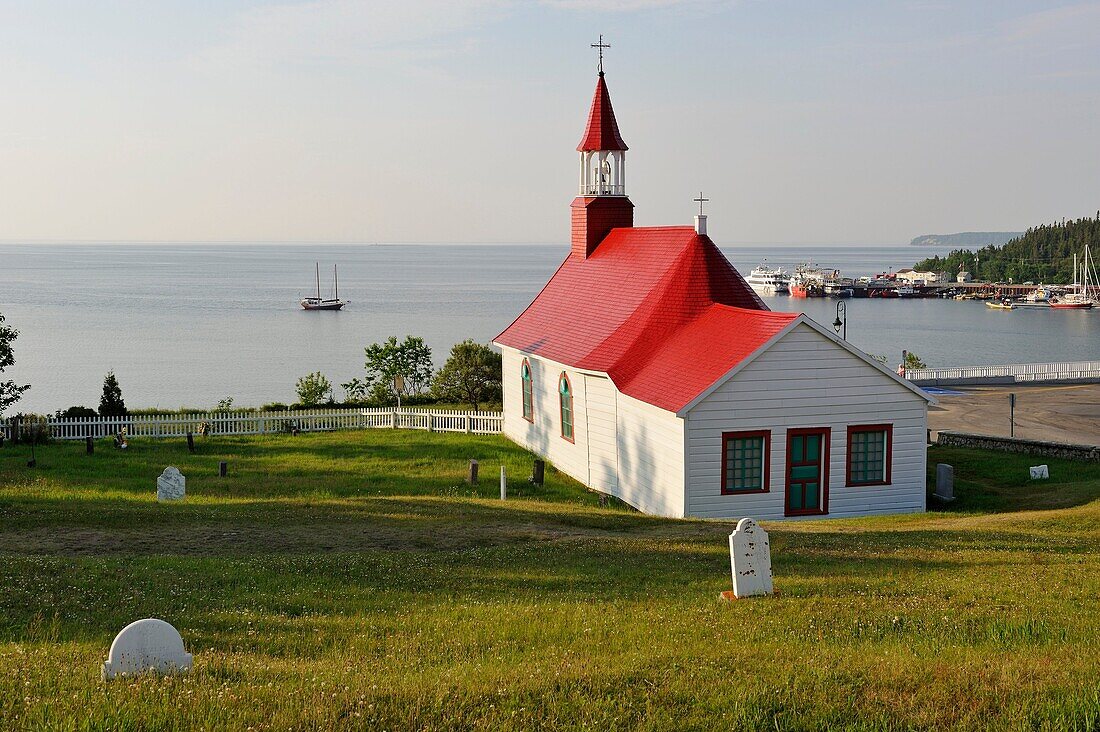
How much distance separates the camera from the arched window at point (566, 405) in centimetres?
3136

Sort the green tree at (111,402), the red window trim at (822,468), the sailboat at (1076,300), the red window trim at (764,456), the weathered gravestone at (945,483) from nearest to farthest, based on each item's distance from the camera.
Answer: the red window trim at (764,456), the red window trim at (822,468), the weathered gravestone at (945,483), the green tree at (111,402), the sailboat at (1076,300)

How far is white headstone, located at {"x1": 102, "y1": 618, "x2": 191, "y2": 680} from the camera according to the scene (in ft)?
28.8

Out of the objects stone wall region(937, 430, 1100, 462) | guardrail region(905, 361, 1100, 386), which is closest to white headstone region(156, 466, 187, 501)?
stone wall region(937, 430, 1100, 462)

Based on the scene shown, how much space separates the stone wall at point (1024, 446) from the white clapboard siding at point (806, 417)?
6.98 meters

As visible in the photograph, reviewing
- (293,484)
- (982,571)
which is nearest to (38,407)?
(293,484)

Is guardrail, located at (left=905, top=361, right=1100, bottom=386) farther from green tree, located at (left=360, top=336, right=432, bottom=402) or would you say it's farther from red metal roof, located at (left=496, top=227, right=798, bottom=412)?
red metal roof, located at (left=496, top=227, right=798, bottom=412)

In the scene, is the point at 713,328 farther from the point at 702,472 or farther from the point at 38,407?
the point at 38,407

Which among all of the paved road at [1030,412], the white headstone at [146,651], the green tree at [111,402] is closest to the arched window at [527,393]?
the paved road at [1030,412]

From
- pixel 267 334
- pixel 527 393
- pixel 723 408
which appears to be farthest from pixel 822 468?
pixel 267 334

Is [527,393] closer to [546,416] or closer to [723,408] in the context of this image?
[546,416]

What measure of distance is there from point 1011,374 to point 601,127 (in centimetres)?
2956

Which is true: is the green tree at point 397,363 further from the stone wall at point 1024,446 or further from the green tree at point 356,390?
the stone wall at point 1024,446

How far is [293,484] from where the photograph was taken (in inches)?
1095

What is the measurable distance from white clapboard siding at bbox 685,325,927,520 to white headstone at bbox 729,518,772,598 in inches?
418
